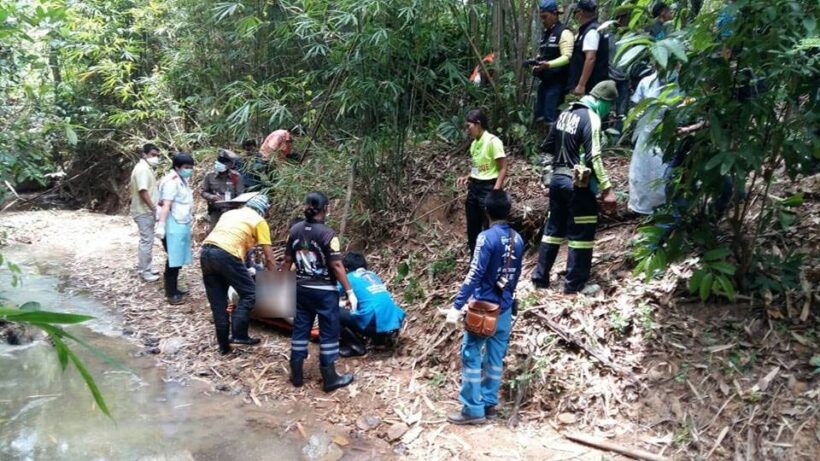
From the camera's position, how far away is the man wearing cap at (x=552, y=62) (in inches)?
204

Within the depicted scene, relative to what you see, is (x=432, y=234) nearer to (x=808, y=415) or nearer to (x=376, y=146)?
(x=376, y=146)

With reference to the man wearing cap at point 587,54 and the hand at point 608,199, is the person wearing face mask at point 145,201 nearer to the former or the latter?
the man wearing cap at point 587,54

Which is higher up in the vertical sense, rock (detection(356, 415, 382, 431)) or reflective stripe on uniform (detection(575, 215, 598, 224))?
reflective stripe on uniform (detection(575, 215, 598, 224))

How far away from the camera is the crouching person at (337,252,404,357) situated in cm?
476

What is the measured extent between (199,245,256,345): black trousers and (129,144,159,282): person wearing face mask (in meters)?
2.07

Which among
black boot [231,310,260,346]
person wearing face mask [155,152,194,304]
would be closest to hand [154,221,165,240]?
person wearing face mask [155,152,194,304]

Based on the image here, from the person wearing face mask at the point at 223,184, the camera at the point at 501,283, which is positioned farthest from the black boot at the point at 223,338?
the camera at the point at 501,283

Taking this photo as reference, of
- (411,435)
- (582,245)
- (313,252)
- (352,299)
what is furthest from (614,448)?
(313,252)

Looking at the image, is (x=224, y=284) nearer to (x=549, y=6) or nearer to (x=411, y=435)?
(x=411, y=435)

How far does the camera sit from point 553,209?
4.52 meters

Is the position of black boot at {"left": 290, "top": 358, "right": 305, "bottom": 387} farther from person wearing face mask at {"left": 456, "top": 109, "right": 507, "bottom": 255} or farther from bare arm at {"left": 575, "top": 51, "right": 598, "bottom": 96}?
bare arm at {"left": 575, "top": 51, "right": 598, "bottom": 96}

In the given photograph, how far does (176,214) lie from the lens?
240 inches

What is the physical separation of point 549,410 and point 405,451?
0.98m

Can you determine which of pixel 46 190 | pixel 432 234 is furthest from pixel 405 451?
pixel 46 190
